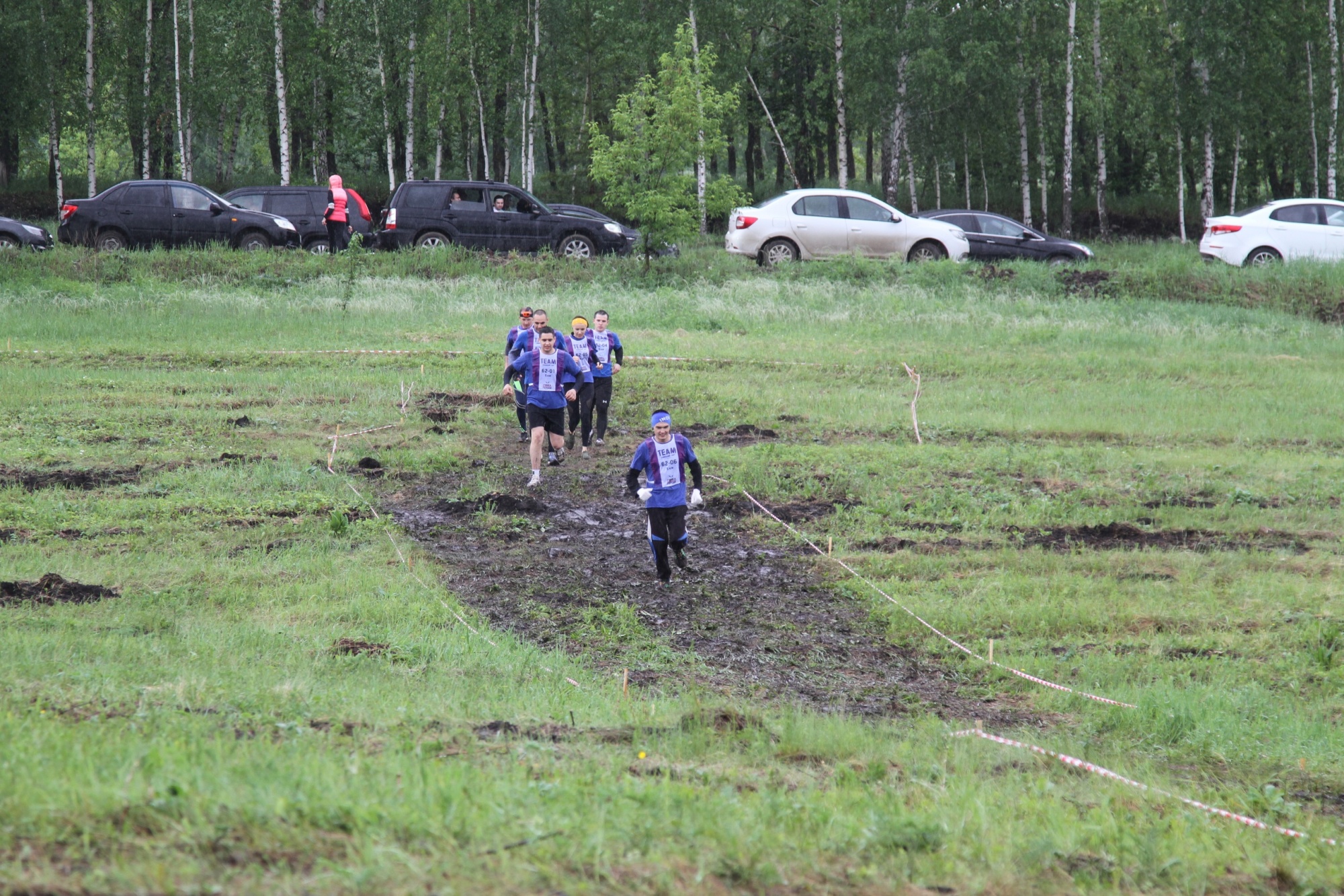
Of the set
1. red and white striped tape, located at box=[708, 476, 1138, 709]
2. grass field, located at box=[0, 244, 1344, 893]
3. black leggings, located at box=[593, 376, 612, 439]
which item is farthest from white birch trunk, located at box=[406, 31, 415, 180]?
red and white striped tape, located at box=[708, 476, 1138, 709]

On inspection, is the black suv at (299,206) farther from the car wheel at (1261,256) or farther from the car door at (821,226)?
the car wheel at (1261,256)

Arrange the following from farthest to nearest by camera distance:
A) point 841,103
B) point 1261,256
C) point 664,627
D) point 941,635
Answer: point 841,103 → point 1261,256 → point 664,627 → point 941,635

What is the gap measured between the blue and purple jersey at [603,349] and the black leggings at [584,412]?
223 mm

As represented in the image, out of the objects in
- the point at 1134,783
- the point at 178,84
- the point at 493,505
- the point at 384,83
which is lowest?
the point at 1134,783

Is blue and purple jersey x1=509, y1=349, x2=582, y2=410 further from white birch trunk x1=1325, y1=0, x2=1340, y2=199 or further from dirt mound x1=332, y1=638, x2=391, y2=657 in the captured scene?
white birch trunk x1=1325, y1=0, x2=1340, y2=199

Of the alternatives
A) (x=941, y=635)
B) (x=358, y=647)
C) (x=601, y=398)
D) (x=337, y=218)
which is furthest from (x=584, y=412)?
(x=337, y=218)

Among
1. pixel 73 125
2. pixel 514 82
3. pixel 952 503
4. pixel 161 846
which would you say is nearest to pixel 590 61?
pixel 514 82

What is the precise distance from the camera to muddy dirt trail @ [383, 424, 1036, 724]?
26.7 ft

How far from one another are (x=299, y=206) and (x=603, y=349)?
634 inches

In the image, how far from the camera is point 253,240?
27.2 m

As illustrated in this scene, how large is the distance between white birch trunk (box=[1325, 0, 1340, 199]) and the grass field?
14.4 meters

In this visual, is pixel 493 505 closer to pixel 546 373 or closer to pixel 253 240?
pixel 546 373

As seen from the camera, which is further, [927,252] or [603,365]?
[927,252]

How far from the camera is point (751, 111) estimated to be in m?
47.4
